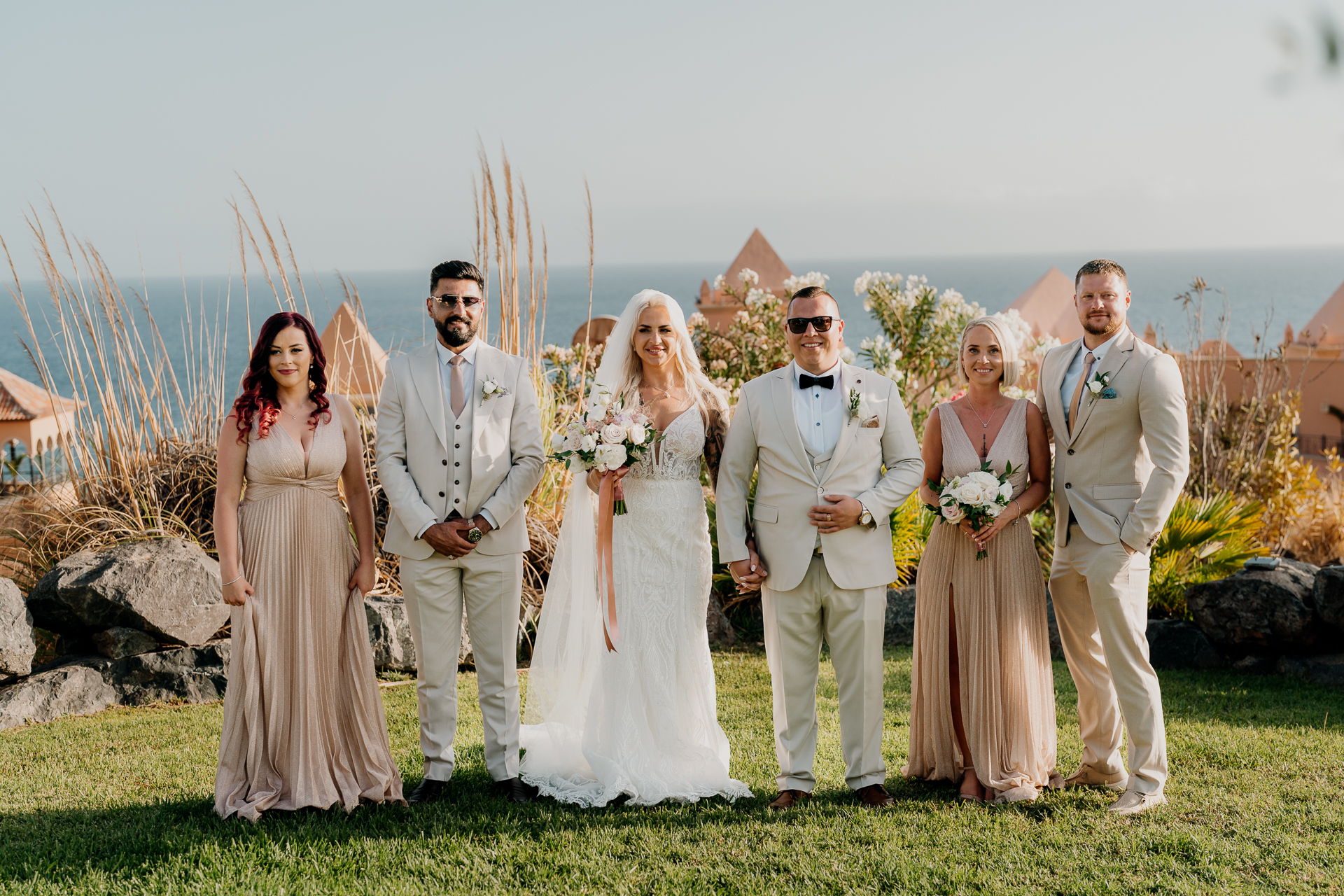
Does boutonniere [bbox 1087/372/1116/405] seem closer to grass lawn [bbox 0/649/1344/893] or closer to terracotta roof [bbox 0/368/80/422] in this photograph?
grass lawn [bbox 0/649/1344/893]

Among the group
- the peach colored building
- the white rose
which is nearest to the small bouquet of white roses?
the white rose

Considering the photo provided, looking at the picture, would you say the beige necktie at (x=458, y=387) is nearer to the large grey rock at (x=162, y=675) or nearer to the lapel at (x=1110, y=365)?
the lapel at (x=1110, y=365)

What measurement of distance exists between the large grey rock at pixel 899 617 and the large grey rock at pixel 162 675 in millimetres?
4864

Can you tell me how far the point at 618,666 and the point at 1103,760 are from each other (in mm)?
2318

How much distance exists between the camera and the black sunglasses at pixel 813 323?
4.48 meters

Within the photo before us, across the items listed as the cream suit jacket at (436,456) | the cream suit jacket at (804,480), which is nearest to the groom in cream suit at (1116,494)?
the cream suit jacket at (804,480)

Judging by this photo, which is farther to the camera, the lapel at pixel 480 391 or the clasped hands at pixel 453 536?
the lapel at pixel 480 391

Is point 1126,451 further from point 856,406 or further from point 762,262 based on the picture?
point 762,262

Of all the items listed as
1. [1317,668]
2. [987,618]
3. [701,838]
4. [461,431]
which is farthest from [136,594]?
[1317,668]

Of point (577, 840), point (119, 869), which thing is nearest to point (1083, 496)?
point (577, 840)

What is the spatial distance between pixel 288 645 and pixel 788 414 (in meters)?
2.49

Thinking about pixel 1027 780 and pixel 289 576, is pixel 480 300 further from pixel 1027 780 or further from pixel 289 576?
pixel 1027 780

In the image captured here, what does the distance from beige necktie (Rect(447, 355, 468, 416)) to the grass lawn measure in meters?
1.84

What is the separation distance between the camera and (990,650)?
4.59m
